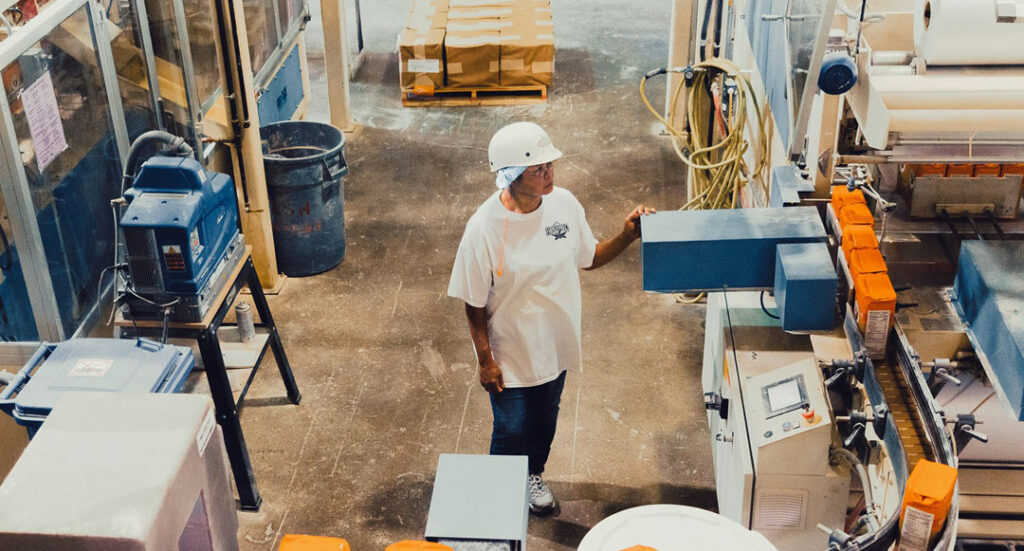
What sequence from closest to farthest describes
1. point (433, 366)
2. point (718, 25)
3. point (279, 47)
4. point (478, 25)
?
1. point (433, 366)
2. point (718, 25)
3. point (279, 47)
4. point (478, 25)

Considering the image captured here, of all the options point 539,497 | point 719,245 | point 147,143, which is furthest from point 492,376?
point 147,143

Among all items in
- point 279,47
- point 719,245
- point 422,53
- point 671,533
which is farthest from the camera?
point 422,53

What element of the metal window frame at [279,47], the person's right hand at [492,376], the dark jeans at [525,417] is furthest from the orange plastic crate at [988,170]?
the metal window frame at [279,47]

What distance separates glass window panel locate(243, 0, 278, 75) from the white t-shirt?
12.4ft

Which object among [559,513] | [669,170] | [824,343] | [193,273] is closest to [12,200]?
[193,273]

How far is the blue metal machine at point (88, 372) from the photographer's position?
3.56 metres

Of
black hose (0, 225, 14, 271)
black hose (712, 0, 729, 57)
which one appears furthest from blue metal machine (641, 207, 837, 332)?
black hose (712, 0, 729, 57)

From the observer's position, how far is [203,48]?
5.92m

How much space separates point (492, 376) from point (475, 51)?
214 inches

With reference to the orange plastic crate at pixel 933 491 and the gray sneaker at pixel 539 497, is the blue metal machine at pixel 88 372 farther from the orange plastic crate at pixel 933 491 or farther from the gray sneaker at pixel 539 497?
the orange plastic crate at pixel 933 491

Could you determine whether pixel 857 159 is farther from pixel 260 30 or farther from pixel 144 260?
pixel 260 30

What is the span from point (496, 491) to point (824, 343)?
89.8 inches

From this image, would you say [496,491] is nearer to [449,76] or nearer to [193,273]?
[193,273]

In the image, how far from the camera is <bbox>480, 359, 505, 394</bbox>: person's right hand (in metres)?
3.83
